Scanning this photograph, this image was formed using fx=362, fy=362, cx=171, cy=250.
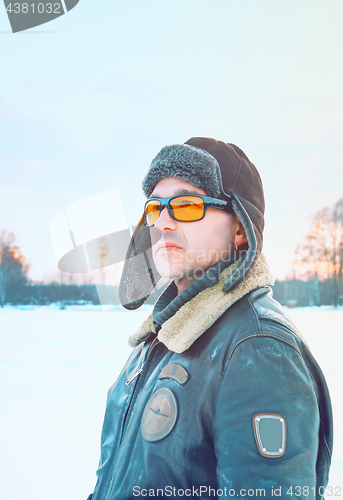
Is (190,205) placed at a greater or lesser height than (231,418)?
greater

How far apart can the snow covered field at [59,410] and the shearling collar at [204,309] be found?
2389 mm

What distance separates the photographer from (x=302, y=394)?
976 mm

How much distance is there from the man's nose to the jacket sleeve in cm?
59

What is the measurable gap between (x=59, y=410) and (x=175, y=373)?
411cm

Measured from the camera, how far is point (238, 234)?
58.0 inches

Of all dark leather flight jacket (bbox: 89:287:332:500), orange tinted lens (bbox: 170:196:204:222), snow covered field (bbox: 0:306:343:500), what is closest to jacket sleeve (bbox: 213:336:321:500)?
dark leather flight jacket (bbox: 89:287:332:500)

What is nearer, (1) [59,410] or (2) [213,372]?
(2) [213,372]

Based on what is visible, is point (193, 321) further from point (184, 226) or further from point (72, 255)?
point (72, 255)

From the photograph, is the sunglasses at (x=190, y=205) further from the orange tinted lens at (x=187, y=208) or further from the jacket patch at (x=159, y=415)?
the jacket patch at (x=159, y=415)

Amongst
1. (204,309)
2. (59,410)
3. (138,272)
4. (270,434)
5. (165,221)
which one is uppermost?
(165,221)

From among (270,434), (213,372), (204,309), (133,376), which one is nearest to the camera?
(270,434)

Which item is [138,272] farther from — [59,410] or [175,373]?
[59,410]

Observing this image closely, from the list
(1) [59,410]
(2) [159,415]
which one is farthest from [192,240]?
(1) [59,410]

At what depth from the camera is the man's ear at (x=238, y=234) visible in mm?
1468
